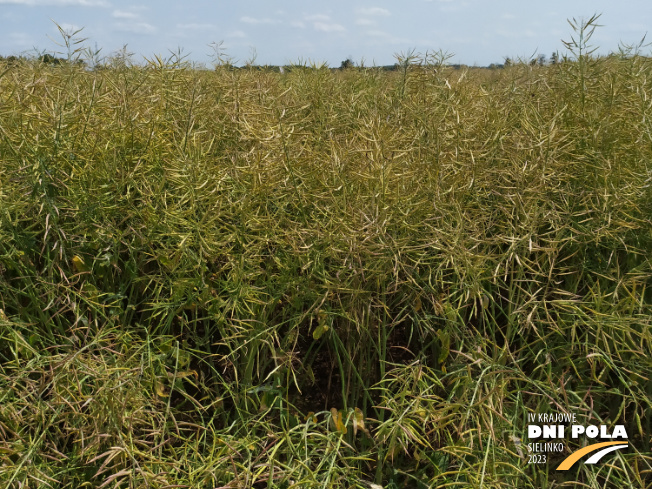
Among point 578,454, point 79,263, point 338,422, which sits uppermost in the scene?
point 79,263

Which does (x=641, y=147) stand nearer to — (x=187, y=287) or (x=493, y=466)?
(x=493, y=466)

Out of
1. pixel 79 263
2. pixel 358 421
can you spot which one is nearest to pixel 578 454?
pixel 358 421

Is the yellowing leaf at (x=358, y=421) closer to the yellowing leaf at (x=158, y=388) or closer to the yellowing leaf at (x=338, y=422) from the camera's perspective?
the yellowing leaf at (x=338, y=422)

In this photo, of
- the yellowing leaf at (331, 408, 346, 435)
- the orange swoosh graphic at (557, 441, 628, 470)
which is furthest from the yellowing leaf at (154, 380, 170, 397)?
the orange swoosh graphic at (557, 441, 628, 470)

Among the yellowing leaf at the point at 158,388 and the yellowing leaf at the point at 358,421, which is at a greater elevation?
the yellowing leaf at the point at 158,388

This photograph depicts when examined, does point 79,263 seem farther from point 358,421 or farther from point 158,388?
point 358,421

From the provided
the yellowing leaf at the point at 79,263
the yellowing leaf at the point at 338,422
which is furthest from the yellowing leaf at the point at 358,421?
the yellowing leaf at the point at 79,263

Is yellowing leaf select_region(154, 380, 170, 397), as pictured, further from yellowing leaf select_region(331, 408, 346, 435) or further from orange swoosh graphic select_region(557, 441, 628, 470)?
orange swoosh graphic select_region(557, 441, 628, 470)

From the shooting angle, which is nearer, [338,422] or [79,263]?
[338,422]

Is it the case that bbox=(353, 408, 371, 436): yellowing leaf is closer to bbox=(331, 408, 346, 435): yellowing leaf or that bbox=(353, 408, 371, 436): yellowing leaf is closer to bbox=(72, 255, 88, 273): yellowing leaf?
bbox=(331, 408, 346, 435): yellowing leaf

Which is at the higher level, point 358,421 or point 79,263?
point 79,263

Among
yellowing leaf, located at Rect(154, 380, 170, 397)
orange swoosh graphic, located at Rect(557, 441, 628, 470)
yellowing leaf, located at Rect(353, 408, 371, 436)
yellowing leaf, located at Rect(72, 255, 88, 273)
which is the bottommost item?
orange swoosh graphic, located at Rect(557, 441, 628, 470)

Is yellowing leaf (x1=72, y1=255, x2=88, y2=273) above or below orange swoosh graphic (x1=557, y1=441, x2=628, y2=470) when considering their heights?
above

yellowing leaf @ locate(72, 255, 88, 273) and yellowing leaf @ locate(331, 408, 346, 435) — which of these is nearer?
yellowing leaf @ locate(331, 408, 346, 435)
